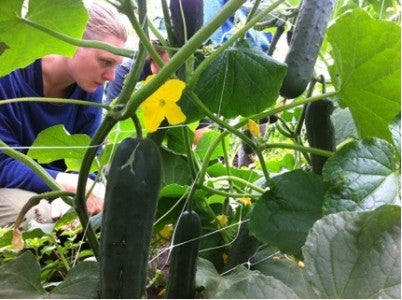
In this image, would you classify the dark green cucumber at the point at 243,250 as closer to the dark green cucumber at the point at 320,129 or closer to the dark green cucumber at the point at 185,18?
the dark green cucumber at the point at 320,129

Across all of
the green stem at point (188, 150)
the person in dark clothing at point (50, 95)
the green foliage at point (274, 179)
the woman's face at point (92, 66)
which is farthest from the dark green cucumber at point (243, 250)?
the woman's face at point (92, 66)

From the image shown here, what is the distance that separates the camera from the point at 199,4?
74 centimetres

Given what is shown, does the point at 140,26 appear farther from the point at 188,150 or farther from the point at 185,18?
the point at 188,150

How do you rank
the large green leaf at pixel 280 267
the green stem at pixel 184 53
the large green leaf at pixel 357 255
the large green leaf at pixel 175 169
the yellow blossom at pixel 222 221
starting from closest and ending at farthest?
the large green leaf at pixel 357 255 < the green stem at pixel 184 53 < the large green leaf at pixel 280 267 < the yellow blossom at pixel 222 221 < the large green leaf at pixel 175 169

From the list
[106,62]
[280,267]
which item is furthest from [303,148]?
[106,62]

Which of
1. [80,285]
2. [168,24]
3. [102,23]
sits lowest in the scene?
[80,285]

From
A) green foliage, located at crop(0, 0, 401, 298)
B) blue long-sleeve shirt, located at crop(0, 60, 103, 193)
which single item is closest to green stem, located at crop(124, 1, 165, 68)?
green foliage, located at crop(0, 0, 401, 298)

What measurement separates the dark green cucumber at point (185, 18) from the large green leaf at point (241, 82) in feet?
0.30

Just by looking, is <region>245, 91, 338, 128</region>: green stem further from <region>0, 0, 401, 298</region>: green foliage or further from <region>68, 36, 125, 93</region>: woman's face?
<region>68, 36, 125, 93</region>: woman's face

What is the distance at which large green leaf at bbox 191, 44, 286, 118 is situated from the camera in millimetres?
787

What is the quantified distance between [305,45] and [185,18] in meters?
0.20

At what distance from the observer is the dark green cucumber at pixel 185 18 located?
720 millimetres

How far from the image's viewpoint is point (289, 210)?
2.43 ft

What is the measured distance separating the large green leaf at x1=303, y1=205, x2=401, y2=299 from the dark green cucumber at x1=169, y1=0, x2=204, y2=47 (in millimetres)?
357
